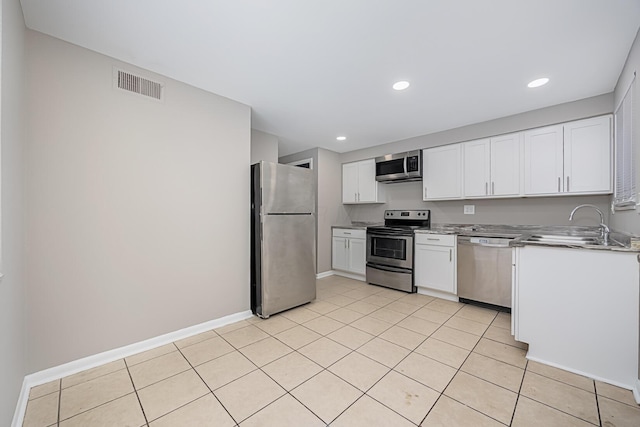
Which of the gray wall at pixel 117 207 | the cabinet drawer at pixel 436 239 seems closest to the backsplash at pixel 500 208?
the cabinet drawer at pixel 436 239

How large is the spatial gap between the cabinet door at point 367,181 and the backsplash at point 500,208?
30 cm

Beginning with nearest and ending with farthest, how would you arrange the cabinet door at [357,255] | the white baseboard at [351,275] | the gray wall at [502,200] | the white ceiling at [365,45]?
the white ceiling at [365,45] < the gray wall at [502,200] < the cabinet door at [357,255] < the white baseboard at [351,275]

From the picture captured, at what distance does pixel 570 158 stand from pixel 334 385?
3.43 meters

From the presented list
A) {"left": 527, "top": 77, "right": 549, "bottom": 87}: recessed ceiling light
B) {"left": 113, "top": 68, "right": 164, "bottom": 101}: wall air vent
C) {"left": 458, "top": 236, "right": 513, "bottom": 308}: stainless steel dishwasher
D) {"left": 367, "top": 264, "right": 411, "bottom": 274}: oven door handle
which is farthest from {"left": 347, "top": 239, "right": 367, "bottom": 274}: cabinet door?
{"left": 113, "top": 68, "right": 164, "bottom": 101}: wall air vent

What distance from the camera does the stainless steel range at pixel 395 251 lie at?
3789 mm

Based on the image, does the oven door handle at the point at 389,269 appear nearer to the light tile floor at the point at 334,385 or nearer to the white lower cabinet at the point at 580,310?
the light tile floor at the point at 334,385

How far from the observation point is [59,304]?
1840 mm

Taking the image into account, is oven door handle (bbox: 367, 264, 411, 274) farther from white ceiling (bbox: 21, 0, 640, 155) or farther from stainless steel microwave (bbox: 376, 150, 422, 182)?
white ceiling (bbox: 21, 0, 640, 155)

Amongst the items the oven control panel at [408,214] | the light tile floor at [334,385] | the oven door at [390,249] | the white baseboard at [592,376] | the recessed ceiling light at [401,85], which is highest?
the recessed ceiling light at [401,85]

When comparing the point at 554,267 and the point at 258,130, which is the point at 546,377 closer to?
the point at 554,267

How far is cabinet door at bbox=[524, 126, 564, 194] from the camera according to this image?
2.92 metres

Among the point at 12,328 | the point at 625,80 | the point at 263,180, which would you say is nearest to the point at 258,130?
the point at 263,180

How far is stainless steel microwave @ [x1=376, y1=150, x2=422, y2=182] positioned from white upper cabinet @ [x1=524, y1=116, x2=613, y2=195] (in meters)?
1.36

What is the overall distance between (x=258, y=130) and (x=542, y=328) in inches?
154
